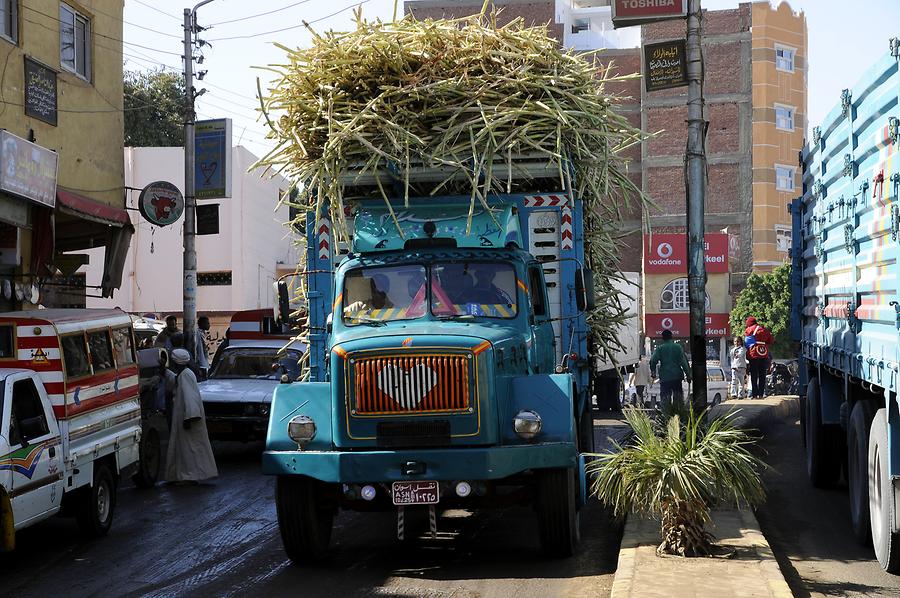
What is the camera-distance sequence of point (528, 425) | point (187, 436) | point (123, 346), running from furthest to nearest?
1. point (187, 436)
2. point (123, 346)
3. point (528, 425)

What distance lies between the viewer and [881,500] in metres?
7.96

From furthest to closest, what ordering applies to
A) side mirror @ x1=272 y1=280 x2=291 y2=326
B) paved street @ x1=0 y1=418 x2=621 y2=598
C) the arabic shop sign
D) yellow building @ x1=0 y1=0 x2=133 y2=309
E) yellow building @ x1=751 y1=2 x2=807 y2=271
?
yellow building @ x1=751 y1=2 x2=807 y2=271 < yellow building @ x1=0 y1=0 x2=133 y2=309 < the arabic shop sign < side mirror @ x1=272 y1=280 x2=291 y2=326 < paved street @ x1=0 y1=418 x2=621 y2=598

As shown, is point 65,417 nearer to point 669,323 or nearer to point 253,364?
point 253,364

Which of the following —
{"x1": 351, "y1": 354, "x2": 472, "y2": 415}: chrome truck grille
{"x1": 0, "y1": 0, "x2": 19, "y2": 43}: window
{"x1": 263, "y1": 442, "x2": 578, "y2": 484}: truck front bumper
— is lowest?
{"x1": 263, "y1": 442, "x2": 578, "y2": 484}: truck front bumper

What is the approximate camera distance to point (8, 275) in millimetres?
17594

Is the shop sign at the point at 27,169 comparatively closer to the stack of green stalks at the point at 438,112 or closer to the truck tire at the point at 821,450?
the stack of green stalks at the point at 438,112

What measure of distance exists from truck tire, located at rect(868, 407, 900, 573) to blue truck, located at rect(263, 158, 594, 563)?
7.26 ft

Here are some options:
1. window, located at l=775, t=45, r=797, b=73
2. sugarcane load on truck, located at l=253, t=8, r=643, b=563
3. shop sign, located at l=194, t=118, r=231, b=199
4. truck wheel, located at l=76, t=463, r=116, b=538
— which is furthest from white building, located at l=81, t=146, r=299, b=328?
truck wheel, located at l=76, t=463, r=116, b=538

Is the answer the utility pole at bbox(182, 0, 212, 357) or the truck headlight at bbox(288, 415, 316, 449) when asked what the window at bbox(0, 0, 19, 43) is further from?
the truck headlight at bbox(288, 415, 316, 449)

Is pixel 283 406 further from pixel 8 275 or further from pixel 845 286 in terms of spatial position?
pixel 8 275

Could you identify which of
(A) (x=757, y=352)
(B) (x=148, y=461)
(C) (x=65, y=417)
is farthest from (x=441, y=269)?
(A) (x=757, y=352)

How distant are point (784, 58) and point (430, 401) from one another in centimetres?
5896

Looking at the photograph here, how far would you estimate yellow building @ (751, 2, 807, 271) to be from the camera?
61.3 metres

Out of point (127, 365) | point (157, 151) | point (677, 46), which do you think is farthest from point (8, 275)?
point (157, 151)
